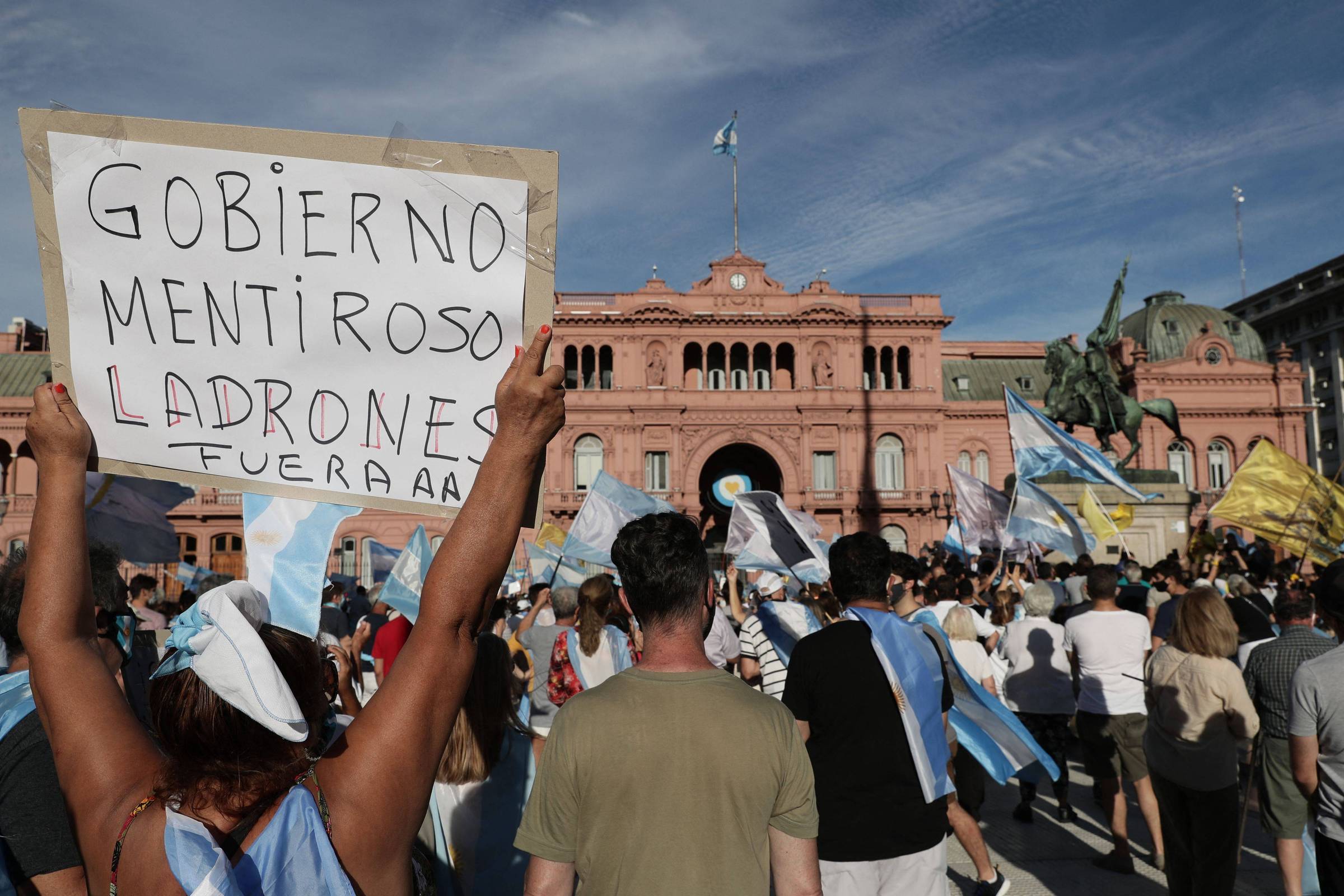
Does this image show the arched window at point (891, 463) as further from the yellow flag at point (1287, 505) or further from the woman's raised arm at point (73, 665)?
the woman's raised arm at point (73, 665)

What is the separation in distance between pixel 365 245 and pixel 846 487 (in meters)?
38.2

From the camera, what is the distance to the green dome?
160 feet

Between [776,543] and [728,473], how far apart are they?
3376 centimetres

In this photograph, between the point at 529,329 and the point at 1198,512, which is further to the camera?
the point at 1198,512

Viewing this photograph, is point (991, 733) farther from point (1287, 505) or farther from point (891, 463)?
point (891, 463)

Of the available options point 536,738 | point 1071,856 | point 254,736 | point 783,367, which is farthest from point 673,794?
point 783,367

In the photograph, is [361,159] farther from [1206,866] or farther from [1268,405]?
[1268,405]

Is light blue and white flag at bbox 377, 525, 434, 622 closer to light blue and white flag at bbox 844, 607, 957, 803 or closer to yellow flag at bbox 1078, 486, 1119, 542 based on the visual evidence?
light blue and white flag at bbox 844, 607, 957, 803

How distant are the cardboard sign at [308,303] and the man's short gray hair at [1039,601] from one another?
6408mm

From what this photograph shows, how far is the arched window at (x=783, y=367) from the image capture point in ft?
136

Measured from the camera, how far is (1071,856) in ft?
22.2

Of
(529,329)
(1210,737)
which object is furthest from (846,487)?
(529,329)

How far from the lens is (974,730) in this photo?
5.11 meters

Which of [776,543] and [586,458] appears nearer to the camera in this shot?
[776,543]
